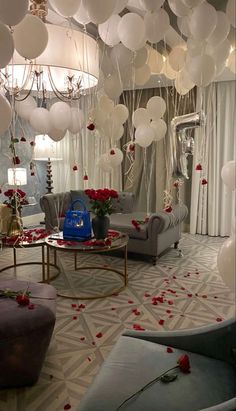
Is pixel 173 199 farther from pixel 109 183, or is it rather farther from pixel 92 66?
pixel 92 66

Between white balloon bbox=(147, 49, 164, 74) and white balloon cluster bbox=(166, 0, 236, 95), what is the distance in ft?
0.99

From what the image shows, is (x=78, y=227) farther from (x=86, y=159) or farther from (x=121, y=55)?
(x=86, y=159)

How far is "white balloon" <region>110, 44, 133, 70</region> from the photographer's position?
97.9 inches

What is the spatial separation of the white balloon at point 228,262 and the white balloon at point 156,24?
1743mm

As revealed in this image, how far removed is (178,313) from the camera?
2848 mm

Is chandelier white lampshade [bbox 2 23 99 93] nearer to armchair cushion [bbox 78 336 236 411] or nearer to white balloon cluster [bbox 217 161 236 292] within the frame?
white balloon cluster [bbox 217 161 236 292]

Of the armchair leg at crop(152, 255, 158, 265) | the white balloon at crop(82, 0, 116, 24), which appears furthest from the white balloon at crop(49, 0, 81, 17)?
the armchair leg at crop(152, 255, 158, 265)

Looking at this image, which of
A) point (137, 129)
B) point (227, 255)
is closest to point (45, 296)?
point (227, 255)

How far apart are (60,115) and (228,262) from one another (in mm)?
1861

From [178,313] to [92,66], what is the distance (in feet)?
6.55

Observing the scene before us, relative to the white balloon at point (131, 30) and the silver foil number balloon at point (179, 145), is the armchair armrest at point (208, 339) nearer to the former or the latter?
the white balloon at point (131, 30)

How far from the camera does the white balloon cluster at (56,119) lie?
8.32 ft

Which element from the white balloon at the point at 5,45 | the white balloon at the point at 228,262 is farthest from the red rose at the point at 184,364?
the white balloon at the point at 5,45

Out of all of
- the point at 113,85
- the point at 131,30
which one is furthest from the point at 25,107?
the point at 131,30
